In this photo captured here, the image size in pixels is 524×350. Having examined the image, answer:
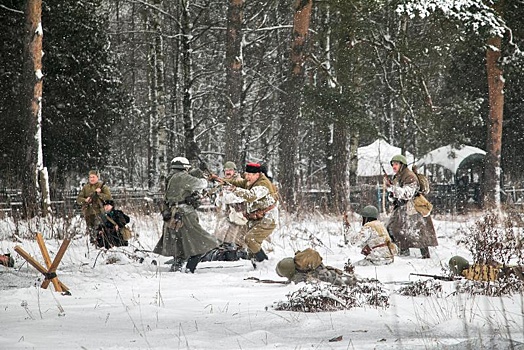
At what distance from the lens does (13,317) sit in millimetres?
6113

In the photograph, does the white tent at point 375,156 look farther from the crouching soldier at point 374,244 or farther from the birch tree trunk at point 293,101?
the crouching soldier at point 374,244

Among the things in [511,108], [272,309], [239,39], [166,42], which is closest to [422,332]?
[272,309]

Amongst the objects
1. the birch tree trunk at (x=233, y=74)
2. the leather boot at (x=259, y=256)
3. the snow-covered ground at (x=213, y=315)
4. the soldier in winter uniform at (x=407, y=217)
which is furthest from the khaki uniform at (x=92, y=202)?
the soldier in winter uniform at (x=407, y=217)

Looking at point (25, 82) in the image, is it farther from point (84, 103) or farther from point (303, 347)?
point (303, 347)

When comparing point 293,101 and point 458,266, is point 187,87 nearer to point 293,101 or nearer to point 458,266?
point 293,101

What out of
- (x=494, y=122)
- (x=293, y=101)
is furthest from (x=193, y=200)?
(x=494, y=122)

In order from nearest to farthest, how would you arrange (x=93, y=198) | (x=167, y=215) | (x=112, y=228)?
(x=167, y=215)
(x=112, y=228)
(x=93, y=198)

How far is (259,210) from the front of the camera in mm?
10211

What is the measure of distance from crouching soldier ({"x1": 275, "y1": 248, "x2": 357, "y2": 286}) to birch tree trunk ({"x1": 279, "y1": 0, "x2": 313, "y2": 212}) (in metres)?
8.02

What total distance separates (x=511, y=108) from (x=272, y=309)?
82.7 feet

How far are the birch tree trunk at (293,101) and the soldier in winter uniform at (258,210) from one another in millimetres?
5832

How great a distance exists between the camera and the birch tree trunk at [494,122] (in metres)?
21.7

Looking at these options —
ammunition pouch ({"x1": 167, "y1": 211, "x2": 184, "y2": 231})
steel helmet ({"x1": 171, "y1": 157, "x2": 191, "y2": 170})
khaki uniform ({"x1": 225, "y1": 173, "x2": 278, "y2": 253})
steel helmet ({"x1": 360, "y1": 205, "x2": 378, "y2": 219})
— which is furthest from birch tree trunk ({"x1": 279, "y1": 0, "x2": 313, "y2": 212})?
ammunition pouch ({"x1": 167, "y1": 211, "x2": 184, "y2": 231})

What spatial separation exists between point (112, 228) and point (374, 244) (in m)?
4.28
